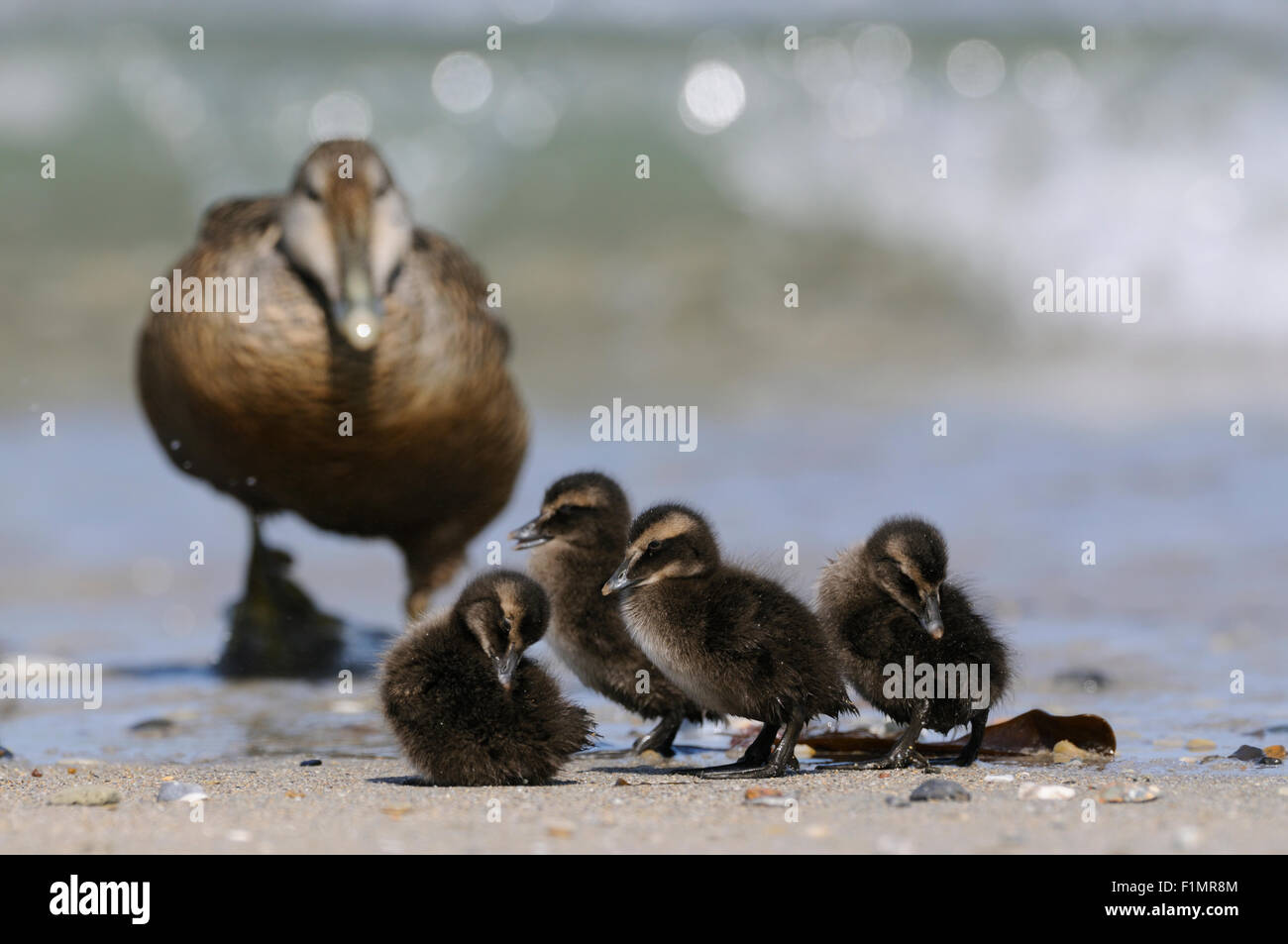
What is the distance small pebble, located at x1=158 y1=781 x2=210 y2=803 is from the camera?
434cm

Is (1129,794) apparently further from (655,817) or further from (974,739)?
(655,817)

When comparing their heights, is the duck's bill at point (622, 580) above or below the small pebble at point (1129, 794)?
above

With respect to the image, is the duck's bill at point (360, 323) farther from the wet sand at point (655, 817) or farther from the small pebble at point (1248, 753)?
the small pebble at point (1248, 753)

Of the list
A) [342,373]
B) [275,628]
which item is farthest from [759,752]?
[275,628]

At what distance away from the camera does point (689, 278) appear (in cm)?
1811

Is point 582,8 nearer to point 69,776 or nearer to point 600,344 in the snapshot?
point 600,344

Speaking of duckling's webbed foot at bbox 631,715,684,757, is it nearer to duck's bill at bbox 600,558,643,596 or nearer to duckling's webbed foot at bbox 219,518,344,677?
duck's bill at bbox 600,558,643,596

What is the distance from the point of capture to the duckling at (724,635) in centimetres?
474

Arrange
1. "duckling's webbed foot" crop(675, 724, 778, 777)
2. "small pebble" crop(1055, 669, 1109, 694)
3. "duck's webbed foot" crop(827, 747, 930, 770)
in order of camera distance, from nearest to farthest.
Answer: "duck's webbed foot" crop(827, 747, 930, 770) < "duckling's webbed foot" crop(675, 724, 778, 777) < "small pebble" crop(1055, 669, 1109, 694)

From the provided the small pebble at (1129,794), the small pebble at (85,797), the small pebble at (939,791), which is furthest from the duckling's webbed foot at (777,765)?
the small pebble at (85,797)

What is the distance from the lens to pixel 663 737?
5.41 metres

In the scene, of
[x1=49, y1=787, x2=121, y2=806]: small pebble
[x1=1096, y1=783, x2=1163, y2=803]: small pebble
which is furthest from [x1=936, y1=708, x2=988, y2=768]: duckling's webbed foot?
[x1=49, y1=787, x2=121, y2=806]: small pebble

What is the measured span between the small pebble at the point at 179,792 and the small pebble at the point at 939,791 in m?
1.84

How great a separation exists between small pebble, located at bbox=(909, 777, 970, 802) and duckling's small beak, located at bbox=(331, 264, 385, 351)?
2.99 meters
